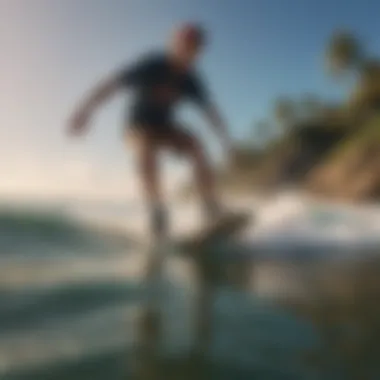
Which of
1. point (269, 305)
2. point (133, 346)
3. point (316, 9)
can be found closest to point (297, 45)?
point (316, 9)

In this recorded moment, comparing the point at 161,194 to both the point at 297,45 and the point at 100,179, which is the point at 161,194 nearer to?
the point at 100,179

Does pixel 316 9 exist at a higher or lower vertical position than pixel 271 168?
higher

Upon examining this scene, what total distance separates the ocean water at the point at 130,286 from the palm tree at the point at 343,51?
0.80 feet

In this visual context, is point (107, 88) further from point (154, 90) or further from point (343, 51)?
point (343, 51)

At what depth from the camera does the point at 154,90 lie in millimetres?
1113

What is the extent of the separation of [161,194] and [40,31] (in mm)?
347

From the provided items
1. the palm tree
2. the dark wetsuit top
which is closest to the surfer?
the dark wetsuit top

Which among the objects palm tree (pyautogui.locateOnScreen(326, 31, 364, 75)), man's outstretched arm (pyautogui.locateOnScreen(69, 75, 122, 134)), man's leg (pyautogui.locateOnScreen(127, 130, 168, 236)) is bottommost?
man's leg (pyautogui.locateOnScreen(127, 130, 168, 236))

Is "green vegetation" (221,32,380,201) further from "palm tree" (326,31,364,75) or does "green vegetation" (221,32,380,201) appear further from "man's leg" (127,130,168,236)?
"man's leg" (127,130,168,236)

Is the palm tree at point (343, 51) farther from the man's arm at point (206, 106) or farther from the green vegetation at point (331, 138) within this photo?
the man's arm at point (206, 106)

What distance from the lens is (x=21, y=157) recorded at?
109cm

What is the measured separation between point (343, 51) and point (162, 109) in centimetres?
33

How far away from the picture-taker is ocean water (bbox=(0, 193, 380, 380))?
93 cm

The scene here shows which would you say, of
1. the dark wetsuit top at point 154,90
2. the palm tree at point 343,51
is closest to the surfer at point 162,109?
the dark wetsuit top at point 154,90
